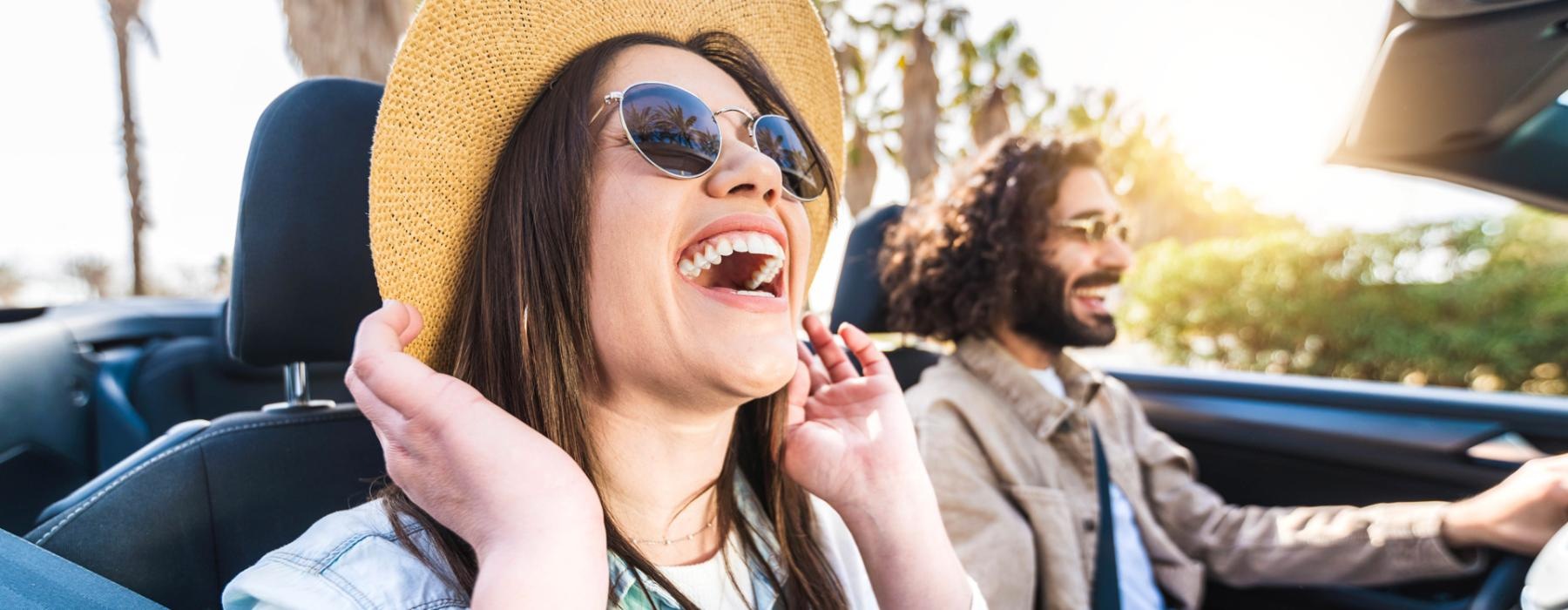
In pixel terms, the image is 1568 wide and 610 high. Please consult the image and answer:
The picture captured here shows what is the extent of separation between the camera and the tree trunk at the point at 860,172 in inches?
322

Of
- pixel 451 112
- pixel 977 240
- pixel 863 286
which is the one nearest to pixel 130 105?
pixel 863 286

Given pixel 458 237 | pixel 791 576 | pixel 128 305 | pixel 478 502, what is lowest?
pixel 128 305

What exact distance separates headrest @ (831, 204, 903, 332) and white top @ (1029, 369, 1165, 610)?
51 centimetres

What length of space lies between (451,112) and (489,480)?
1.92 ft

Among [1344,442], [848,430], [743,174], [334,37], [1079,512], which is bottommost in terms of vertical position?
[1079,512]

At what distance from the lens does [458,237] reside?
136cm

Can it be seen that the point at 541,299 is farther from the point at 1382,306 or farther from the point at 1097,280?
the point at 1382,306

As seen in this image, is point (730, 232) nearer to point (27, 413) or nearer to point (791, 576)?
point (791, 576)

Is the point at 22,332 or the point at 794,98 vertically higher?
the point at 794,98

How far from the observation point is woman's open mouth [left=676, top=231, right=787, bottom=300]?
1.26 m

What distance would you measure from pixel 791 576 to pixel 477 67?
36.2 inches

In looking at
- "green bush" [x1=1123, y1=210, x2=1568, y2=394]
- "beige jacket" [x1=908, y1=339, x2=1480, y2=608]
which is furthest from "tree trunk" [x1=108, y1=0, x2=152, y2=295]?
"green bush" [x1=1123, y1=210, x2=1568, y2=394]

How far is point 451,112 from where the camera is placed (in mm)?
1298

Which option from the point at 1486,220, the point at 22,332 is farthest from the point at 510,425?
the point at 1486,220
